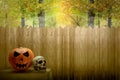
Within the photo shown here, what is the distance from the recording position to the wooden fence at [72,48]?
8117mm

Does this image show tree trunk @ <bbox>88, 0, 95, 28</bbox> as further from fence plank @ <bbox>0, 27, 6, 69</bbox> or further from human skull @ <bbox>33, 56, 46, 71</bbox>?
human skull @ <bbox>33, 56, 46, 71</bbox>

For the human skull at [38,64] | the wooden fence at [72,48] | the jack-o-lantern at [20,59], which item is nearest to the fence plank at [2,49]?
the wooden fence at [72,48]

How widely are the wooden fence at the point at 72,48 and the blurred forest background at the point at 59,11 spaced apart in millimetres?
9969

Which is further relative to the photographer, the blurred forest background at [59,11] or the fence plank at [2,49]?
the blurred forest background at [59,11]

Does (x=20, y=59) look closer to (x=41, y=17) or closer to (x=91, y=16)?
(x=41, y=17)

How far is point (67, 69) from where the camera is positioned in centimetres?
823

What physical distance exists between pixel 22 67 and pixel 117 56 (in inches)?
124

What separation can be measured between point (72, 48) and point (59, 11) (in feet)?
34.1

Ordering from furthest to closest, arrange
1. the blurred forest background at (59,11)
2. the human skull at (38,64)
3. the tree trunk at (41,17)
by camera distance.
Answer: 1. the tree trunk at (41,17)
2. the blurred forest background at (59,11)
3. the human skull at (38,64)

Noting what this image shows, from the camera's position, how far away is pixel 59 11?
18.4 m

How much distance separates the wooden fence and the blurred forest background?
32.7 feet

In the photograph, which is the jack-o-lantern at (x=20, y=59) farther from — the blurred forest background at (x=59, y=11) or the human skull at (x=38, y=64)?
the blurred forest background at (x=59, y=11)

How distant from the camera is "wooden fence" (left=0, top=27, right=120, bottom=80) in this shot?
8.12 meters

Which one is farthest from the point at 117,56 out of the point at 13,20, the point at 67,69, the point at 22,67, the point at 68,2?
the point at 13,20
